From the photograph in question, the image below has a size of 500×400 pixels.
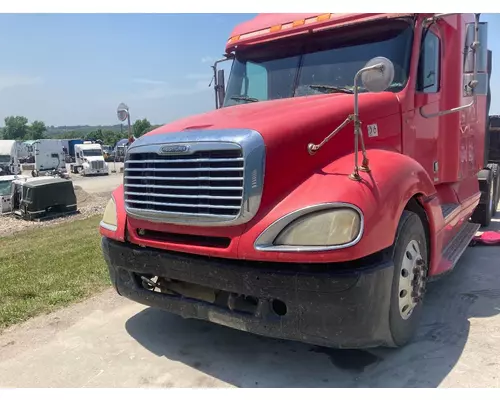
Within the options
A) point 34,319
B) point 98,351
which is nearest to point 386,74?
point 98,351

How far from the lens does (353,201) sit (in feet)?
9.19

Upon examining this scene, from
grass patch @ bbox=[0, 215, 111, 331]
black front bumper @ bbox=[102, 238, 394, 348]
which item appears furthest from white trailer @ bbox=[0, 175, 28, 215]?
black front bumper @ bbox=[102, 238, 394, 348]

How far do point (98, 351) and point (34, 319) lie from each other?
1.13 m

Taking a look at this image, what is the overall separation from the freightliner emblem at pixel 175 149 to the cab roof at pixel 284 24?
2.11m

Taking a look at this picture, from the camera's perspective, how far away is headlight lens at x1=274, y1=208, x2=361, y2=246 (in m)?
2.75

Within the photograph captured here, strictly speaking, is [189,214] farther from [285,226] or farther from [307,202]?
[307,202]

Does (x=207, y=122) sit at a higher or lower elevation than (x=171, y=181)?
higher

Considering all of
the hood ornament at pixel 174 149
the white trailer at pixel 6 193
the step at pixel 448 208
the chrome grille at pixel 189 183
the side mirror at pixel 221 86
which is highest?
the side mirror at pixel 221 86

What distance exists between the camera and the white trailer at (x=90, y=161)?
43969 millimetres

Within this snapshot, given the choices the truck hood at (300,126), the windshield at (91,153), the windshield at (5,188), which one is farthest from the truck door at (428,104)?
the windshield at (91,153)

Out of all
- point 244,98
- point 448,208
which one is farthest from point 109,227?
point 448,208

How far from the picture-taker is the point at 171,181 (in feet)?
10.9

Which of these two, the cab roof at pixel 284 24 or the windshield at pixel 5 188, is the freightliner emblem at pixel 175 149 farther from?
the windshield at pixel 5 188

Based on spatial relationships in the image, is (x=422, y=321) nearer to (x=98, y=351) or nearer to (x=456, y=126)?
(x=456, y=126)
